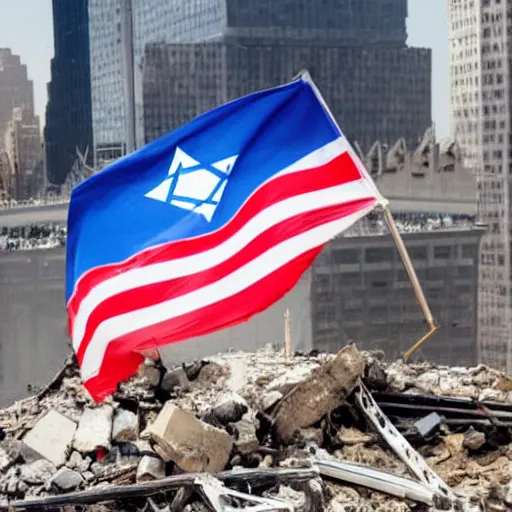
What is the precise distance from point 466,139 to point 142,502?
12.4 feet

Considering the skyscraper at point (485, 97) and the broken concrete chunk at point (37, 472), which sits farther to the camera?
the skyscraper at point (485, 97)

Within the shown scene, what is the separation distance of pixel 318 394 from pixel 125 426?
2.99 feet

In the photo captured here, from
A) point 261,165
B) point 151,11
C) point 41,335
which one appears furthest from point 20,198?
point 261,165

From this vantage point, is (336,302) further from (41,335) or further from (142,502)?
(142,502)

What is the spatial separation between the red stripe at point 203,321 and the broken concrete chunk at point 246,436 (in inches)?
20.2

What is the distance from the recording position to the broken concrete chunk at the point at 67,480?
3998 mm

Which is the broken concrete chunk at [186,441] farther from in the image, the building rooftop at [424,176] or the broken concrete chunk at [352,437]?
the building rooftop at [424,176]

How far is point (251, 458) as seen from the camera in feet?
13.0

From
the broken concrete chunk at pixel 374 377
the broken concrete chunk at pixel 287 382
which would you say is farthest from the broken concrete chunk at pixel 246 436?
the broken concrete chunk at pixel 374 377

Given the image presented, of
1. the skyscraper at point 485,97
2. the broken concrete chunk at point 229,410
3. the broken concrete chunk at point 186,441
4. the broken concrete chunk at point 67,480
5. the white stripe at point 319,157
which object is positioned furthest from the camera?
the skyscraper at point 485,97

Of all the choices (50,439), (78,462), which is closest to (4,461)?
(50,439)

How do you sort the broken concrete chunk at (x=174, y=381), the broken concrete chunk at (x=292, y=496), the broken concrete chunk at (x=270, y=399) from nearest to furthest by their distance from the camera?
1. the broken concrete chunk at (x=292, y=496)
2. the broken concrete chunk at (x=270, y=399)
3. the broken concrete chunk at (x=174, y=381)

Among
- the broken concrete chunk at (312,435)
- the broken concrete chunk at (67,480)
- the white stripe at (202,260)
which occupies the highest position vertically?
the white stripe at (202,260)

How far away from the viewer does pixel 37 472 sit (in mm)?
4219
